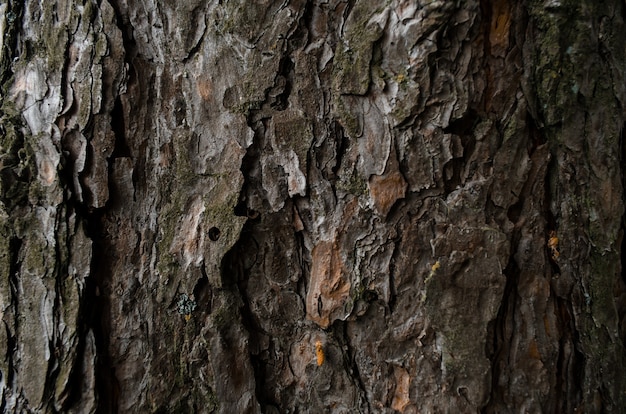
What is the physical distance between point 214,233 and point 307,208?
0.22 meters

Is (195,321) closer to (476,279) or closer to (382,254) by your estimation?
(382,254)

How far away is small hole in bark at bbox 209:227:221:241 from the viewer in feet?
3.48

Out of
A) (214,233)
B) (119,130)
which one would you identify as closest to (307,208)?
(214,233)

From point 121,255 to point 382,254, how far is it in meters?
0.60

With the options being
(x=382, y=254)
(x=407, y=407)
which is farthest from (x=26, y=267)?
(x=407, y=407)

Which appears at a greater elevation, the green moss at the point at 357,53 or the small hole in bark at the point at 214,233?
the green moss at the point at 357,53

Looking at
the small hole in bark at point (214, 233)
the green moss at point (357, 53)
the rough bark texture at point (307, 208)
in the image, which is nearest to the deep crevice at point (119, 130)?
the rough bark texture at point (307, 208)

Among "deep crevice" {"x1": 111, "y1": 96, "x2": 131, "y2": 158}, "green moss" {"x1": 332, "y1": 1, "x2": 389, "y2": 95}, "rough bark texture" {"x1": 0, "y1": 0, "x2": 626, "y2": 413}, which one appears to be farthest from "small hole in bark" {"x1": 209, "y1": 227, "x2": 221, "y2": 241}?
"green moss" {"x1": 332, "y1": 1, "x2": 389, "y2": 95}

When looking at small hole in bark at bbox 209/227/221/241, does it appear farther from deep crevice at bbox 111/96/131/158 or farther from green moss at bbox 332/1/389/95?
green moss at bbox 332/1/389/95

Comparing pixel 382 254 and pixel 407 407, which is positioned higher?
pixel 382 254

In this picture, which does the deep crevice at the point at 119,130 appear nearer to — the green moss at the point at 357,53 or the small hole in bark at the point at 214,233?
the small hole in bark at the point at 214,233

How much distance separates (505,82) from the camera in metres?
1.02

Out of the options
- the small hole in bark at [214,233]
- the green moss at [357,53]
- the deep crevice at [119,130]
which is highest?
the green moss at [357,53]

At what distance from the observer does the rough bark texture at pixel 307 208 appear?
3.30ft
